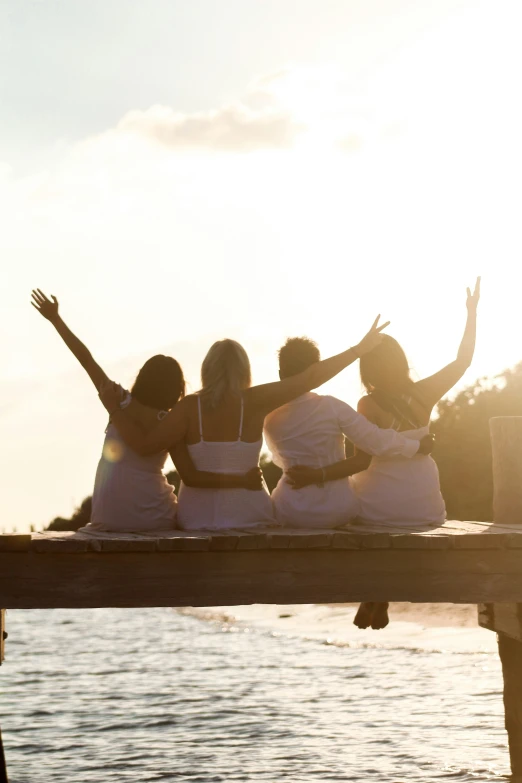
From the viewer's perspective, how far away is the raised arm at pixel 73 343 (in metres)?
8.90

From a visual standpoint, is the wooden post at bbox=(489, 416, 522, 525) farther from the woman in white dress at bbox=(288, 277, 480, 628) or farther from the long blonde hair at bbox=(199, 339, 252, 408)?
the long blonde hair at bbox=(199, 339, 252, 408)

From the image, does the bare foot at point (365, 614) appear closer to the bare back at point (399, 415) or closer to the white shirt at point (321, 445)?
the white shirt at point (321, 445)

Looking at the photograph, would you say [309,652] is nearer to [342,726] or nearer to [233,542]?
[342,726]

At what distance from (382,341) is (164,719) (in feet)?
50.1

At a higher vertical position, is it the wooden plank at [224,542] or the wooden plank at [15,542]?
the wooden plank at [15,542]

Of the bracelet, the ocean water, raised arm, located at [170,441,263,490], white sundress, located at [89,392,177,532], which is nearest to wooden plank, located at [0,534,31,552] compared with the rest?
white sundress, located at [89,392,177,532]

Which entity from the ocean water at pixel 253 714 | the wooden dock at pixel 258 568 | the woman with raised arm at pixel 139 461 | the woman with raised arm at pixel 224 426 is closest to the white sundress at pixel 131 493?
the woman with raised arm at pixel 139 461

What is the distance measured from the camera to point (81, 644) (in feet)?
133

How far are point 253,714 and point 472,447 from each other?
2071 cm

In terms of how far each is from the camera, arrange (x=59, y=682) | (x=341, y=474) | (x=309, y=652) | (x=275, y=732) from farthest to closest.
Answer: (x=309, y=652), (x=59, y=682), (x=275, y=732), (x=341, y=474)

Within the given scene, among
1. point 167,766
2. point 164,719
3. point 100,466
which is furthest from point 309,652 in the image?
point 100,466

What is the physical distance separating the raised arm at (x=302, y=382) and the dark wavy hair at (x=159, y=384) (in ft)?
2.14

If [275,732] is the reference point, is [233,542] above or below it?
above

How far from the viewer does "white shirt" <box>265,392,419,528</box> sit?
8.72 m
